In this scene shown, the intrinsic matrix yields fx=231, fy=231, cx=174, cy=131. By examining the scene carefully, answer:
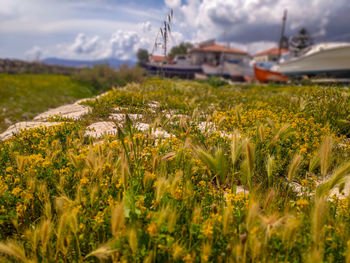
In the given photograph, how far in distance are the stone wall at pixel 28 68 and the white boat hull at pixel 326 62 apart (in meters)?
20.9

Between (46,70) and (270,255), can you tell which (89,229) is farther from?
(46,70)

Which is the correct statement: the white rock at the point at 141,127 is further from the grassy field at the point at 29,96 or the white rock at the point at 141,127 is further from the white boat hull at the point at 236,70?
the white boat hull at the point at 236,70

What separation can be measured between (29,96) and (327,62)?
63.1ft

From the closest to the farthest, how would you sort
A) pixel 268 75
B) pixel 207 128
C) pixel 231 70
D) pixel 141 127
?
pixel 207 128 < pixel 141 127 < pixel 268 75 < pixel 231 70

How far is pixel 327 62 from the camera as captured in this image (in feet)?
54.6

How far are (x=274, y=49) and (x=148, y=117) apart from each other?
293 ft

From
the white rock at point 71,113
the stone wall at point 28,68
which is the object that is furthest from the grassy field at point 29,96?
the stone wall at point 28,68

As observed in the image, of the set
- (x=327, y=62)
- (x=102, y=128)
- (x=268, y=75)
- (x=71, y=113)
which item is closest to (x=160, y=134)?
(x=102, y=128)

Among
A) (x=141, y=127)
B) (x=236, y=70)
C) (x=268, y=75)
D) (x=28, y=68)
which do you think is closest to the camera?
(x=141, y=127)

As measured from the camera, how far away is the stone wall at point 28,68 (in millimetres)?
15697

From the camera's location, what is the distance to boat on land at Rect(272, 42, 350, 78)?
52.2 feet

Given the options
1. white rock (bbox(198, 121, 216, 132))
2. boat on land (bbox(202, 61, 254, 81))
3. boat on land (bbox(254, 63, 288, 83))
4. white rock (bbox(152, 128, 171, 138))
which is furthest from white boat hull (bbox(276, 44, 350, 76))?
boat on land (bbox(202, 61, 254, 81))

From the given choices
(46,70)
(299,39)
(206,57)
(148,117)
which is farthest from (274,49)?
(148,117)

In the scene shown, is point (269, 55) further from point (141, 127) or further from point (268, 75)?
point (141, 127)
